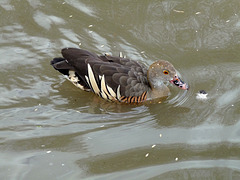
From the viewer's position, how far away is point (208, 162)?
5652 millimetres

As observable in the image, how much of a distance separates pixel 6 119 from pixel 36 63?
5.44 feet

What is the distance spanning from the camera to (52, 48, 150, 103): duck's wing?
704 centimetres

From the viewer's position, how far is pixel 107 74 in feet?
23.1

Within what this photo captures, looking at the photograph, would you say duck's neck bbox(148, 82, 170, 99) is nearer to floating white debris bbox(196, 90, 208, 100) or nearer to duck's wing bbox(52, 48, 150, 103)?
duck's wing bbox(52, 48, 150, 103)

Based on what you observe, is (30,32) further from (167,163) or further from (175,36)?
(167,163)

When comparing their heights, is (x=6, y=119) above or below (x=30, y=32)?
below

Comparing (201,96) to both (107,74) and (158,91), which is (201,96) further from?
(107,74)

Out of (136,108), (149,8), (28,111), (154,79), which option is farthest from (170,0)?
(28,111)

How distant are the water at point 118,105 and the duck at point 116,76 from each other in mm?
210

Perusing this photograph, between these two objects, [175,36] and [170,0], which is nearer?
[175,36]

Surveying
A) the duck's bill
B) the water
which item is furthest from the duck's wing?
the duck's bill

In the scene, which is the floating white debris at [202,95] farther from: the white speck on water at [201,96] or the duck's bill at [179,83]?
the duck's bill at [179,83]

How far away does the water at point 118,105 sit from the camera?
565cm

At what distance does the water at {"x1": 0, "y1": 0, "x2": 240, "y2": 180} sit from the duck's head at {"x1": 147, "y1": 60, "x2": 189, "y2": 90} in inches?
10.6
